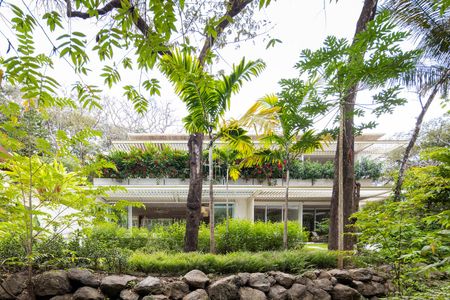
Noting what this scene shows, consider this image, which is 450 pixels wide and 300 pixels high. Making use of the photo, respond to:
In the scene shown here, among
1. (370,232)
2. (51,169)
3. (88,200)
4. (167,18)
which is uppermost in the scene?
(167,18)

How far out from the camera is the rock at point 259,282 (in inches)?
197

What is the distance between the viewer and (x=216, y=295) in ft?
15.6

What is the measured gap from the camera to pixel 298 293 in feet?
16.7

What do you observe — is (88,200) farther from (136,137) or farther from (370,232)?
(136,137)

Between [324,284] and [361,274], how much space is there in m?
0.76

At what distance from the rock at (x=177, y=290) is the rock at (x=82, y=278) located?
1.06 metres

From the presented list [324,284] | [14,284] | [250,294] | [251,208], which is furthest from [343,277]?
[251,208]

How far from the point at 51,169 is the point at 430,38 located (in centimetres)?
1004

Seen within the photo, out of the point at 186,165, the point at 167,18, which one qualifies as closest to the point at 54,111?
the point at 186,165

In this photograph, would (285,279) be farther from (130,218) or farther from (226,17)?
(130,218)

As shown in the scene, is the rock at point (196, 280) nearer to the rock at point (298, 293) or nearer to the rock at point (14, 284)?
the rock at point (298, 293)

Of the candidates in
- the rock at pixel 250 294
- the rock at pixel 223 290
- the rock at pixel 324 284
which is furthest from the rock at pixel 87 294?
the rock at pixel 324 284

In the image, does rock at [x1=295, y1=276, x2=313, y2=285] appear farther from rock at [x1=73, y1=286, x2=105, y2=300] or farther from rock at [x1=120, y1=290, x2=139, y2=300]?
rock at [x1=73, y1=286, x2=105, y2=300]

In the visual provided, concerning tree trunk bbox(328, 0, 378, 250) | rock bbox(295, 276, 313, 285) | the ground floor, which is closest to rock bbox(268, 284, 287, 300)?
rock bbox(295, 276, 313, 285)
